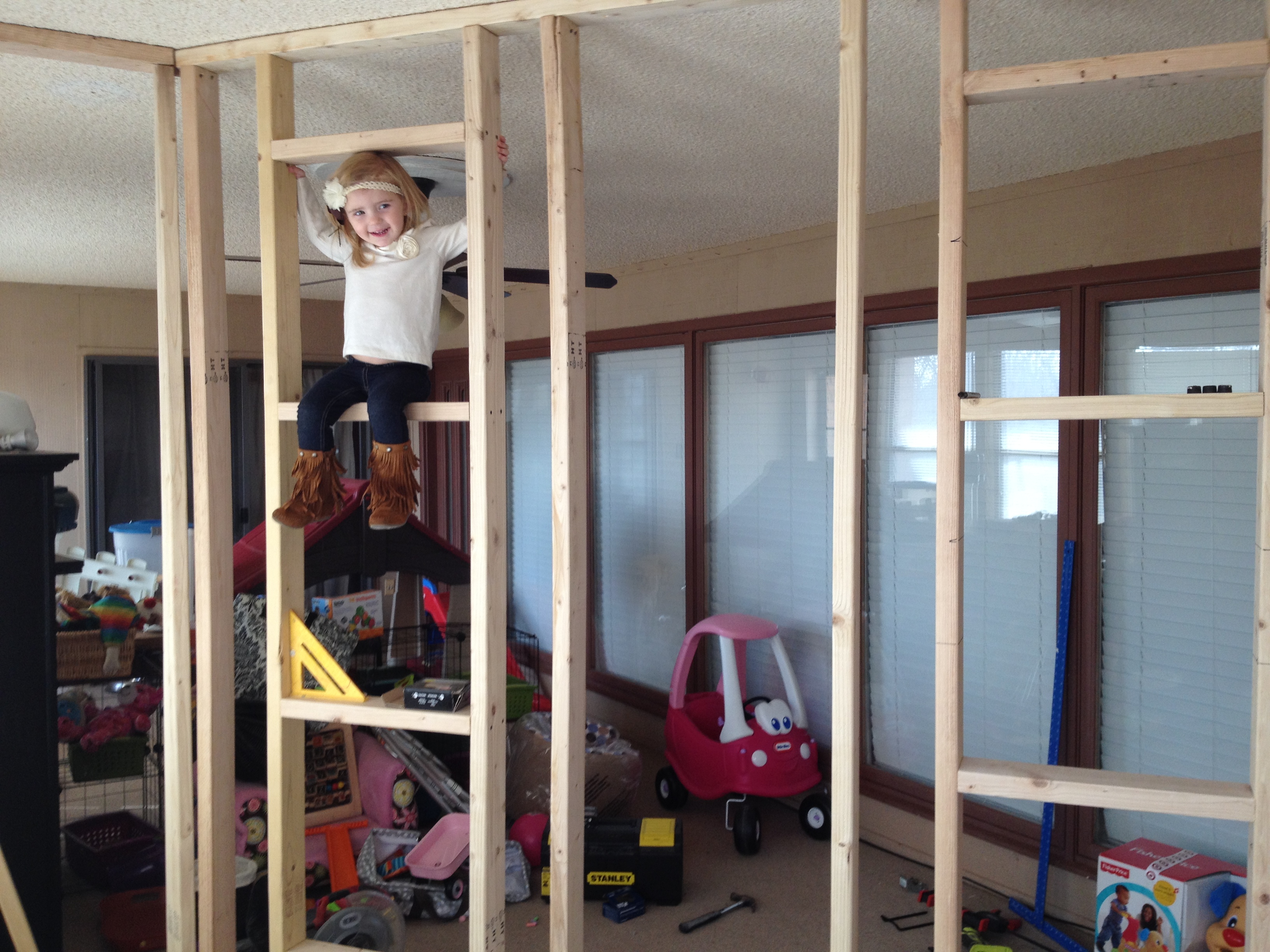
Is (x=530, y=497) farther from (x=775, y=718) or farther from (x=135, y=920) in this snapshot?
(x=135, y=920)

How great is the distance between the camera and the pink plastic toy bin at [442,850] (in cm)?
307

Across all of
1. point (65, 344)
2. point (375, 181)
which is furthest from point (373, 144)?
point (65, 344)

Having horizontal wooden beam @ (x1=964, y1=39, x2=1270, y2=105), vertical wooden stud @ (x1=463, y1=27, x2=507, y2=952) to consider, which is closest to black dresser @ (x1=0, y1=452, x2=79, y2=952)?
vertical wooden stud @ (x1=463, y1=27, x2=507, y2=952)

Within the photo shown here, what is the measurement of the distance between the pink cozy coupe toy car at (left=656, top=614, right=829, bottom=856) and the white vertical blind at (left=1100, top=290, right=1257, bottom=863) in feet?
3.38

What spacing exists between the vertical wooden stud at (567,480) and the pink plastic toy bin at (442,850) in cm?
123

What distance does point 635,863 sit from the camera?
126 inches

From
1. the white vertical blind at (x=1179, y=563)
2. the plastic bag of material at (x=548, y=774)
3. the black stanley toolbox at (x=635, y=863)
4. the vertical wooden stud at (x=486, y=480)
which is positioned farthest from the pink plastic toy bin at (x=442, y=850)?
the white vertical blind at (x=1179, y=563)

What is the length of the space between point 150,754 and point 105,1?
2.62 metres

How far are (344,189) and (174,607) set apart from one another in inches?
38.3

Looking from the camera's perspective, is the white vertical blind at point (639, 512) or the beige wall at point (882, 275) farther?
the white vertical blind at point (639, 512)

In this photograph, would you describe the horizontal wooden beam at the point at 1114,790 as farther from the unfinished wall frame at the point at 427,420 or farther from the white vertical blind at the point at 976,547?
the white vertical blind at the point at 976,547

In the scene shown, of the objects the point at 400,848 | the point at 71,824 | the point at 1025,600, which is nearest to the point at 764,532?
the point at 1025,600

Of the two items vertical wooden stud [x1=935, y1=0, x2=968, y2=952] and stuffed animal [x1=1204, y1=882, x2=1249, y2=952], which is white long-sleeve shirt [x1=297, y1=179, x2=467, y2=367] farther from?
stuffed animal [x1=1204, y1=882, x2=1249, y2=952]

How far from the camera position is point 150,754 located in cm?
346
